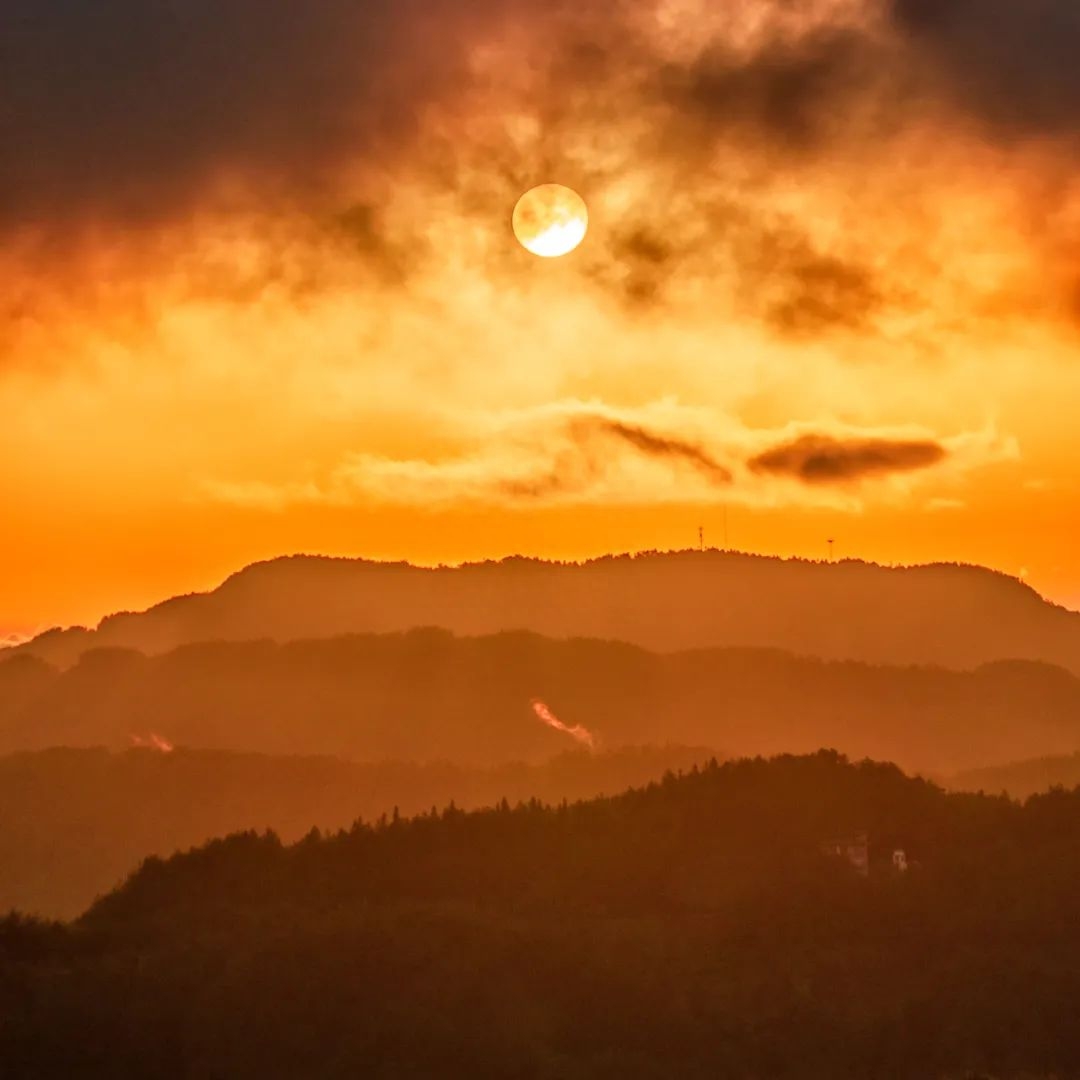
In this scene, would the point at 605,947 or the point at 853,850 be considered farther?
the point at 853,850

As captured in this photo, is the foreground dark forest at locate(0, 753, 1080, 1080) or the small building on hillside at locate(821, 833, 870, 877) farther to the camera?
the small building on hillside at locate(821, 833, 870, 877)

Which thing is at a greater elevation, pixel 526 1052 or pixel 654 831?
pixel 654 831

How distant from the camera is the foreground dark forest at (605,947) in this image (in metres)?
103

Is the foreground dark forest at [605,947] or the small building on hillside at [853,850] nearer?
the foreground dark forest at [605,947]

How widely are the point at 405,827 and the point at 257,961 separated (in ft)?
153

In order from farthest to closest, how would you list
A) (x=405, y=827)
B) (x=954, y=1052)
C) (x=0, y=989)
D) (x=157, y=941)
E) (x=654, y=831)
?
1. (x=405, y=827)
2. (x=654, y=831)
3. (x=157, y=941)
4. (x=0, y=989)
5. (x=954, y=1052)

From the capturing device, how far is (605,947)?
12469 centimetres

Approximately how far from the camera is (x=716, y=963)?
121125mm

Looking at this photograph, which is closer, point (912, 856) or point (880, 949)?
point (880, 949)

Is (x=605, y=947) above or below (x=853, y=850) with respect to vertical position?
below

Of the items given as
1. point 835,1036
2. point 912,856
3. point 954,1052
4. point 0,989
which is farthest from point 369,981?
point 912,856

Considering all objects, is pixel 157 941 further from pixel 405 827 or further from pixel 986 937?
pixel 986 937

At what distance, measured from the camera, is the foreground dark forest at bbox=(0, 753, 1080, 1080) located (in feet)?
339

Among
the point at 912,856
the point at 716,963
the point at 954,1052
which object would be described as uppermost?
the point at 912,856
